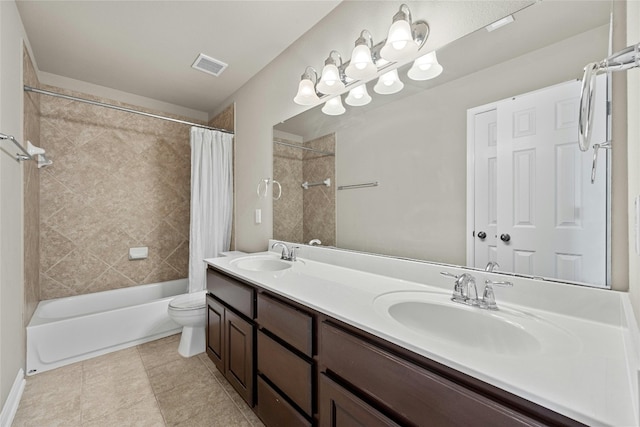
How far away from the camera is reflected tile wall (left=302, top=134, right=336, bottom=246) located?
1841mm

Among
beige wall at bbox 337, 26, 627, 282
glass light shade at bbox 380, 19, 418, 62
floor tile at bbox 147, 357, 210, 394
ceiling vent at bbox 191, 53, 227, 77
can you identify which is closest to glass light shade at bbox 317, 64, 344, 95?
beige wall at bbox 337, 26, 627, 282

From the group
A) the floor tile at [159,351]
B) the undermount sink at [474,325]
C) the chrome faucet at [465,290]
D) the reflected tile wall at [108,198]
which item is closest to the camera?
the undermount sink at [474,325]

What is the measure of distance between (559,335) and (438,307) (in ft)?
1.14

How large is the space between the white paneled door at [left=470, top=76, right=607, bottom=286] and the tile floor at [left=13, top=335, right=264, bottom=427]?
1.58m

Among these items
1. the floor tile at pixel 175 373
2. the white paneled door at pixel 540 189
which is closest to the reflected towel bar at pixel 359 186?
the white paneled door at pixel 540 189

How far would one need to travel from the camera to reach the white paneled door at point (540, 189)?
885mm

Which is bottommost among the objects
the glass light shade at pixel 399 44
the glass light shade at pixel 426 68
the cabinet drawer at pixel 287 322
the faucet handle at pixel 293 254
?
the cabinet drawer at pixel 287 322

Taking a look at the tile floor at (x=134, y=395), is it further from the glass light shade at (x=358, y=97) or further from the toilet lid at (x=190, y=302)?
the glass light shade at (x=358, y=97)

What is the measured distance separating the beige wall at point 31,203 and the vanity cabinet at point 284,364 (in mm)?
1909

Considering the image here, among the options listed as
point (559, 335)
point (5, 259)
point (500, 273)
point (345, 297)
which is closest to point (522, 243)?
point (500, 273)

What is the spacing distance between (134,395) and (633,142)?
2.62 m

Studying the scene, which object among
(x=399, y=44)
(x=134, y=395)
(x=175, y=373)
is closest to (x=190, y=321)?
(x=175, y=373)

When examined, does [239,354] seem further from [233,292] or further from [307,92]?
[307,92]

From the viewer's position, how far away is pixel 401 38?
1.29m
